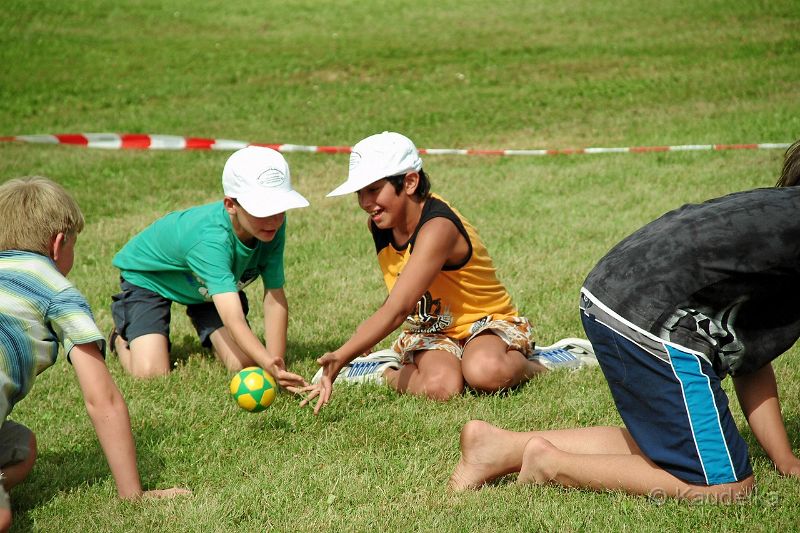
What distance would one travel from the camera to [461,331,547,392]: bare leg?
17.4 feet

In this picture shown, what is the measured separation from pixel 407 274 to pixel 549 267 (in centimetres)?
309

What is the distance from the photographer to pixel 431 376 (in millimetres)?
5363

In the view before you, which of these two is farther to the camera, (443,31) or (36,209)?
(443,31)

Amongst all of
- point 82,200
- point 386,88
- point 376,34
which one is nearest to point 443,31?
point 376,34

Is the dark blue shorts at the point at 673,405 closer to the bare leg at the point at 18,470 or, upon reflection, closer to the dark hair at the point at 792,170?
the dark hair at the point at 792,170

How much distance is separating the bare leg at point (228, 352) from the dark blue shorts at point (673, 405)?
9.20 feet

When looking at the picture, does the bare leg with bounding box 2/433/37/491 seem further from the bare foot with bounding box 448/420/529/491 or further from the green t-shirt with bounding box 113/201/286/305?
the bare foot with bounding box 448/420/529/491

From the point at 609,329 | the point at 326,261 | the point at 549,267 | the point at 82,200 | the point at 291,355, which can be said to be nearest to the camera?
the point at 609,329

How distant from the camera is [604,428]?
13.9ft

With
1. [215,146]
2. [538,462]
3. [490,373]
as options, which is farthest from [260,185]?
[215,146]

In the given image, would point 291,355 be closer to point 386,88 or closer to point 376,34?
point 386,88

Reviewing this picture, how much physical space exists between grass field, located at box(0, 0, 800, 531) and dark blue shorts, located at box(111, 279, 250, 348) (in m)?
0.27

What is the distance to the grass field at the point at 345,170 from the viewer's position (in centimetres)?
411

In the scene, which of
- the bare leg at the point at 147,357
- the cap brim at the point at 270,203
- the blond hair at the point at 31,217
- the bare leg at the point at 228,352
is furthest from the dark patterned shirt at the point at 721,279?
the bare leg at the point at 147,357
